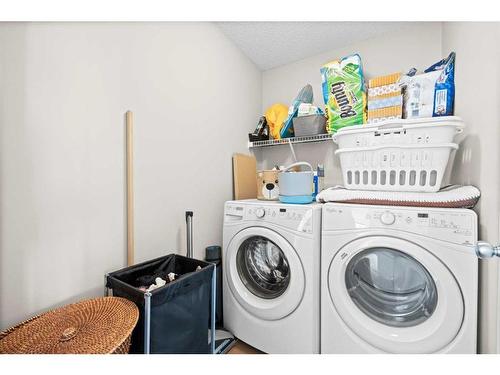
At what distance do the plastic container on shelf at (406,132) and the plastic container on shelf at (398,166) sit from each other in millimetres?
32

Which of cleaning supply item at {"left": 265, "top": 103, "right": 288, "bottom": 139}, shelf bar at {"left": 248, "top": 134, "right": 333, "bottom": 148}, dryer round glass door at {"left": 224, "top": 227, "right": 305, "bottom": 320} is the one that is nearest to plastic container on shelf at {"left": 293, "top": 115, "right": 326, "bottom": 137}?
shelf bar at {"left": 248, "top": 134, "right": 333, "bottom": 148}

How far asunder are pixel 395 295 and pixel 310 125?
1218 millimetres

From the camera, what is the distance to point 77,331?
645 millimetres

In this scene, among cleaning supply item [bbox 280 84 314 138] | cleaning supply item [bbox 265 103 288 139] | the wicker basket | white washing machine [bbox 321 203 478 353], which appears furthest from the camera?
cleaning supply item [bbox 265 103 288 139]

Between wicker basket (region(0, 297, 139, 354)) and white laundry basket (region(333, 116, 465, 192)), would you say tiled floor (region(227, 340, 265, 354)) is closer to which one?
wicker basket (region(0, 297, 139, 354))

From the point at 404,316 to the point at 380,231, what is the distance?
398mm

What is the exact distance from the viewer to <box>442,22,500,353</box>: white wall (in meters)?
0.77

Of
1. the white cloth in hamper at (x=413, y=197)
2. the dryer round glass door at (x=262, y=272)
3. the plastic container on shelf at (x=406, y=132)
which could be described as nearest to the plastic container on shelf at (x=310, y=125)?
the plastic container on shelf at (x=406, y=132)

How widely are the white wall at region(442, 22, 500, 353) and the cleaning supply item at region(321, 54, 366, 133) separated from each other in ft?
1.61

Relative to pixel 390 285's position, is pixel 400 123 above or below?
above
